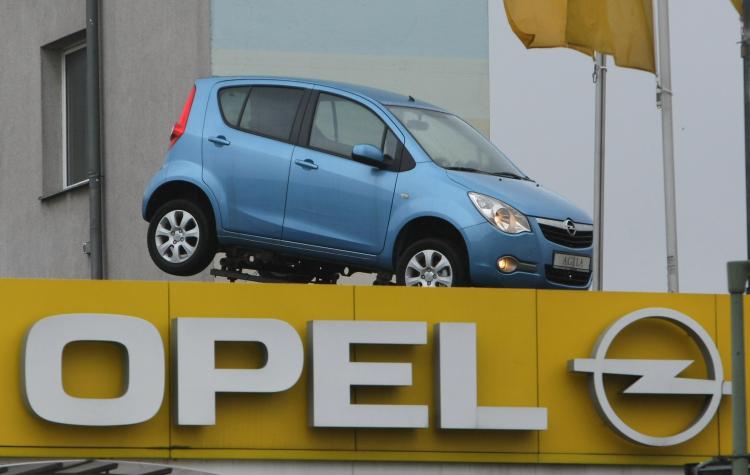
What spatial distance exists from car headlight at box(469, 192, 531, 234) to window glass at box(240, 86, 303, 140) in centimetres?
180

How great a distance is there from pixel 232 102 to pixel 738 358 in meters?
5.78

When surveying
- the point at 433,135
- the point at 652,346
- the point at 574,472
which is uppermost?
the point at 433,135

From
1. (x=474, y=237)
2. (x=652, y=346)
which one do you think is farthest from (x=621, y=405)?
(x=474, y=237)

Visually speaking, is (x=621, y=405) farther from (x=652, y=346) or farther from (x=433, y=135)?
(x=433, y=135)

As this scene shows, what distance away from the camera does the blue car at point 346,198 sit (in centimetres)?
1533

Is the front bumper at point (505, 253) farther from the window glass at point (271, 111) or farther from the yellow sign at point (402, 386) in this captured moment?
the window glass at point (271, 111)

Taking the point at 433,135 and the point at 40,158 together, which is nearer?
the point at 433,135

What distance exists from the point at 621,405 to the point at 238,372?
2892mm

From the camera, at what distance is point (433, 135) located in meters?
16.2

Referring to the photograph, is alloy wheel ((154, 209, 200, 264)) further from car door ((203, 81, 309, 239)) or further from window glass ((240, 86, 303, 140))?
window glass ((240, 86, 303, 140))

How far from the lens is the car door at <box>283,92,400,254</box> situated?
15.5m

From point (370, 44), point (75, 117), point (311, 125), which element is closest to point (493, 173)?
point (311, 125)

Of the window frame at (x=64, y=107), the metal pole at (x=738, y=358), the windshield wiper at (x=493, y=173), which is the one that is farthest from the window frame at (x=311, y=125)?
the window frame at (x=64, y=107)

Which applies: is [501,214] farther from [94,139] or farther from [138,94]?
[94,139]
